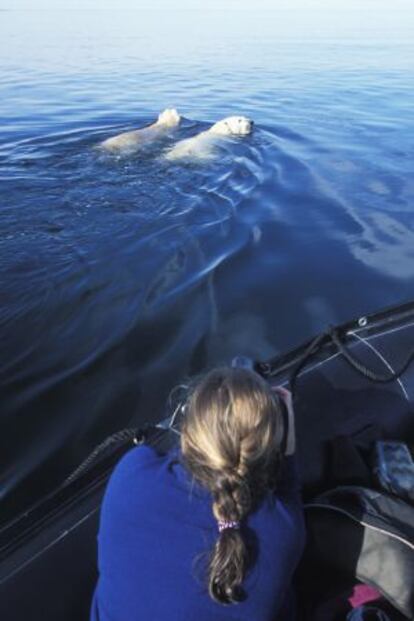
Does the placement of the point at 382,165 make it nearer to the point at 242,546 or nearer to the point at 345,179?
the point at 345,179

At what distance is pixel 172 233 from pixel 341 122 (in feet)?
31.1

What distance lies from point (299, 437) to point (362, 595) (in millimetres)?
1184

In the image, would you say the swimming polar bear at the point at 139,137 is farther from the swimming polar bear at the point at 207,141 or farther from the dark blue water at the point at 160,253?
the swimming polar bear at the point at 207,141

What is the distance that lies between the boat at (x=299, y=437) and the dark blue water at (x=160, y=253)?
1387 mm

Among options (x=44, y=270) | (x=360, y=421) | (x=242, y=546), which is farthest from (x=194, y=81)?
(x=242, y=546)

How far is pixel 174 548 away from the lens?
2.01 m

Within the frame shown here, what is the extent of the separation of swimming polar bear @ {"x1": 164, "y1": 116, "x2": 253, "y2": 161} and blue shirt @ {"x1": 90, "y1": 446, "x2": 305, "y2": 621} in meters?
10.1

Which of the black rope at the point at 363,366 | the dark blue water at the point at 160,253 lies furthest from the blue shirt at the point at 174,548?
the dark blue water at the point at 160,253

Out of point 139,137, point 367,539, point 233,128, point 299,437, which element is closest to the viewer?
point 367,539

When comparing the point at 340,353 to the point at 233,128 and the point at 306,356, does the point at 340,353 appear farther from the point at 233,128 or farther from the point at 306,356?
the point at 233,128

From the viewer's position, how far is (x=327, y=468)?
3439 mm

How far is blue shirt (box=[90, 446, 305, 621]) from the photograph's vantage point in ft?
6.58

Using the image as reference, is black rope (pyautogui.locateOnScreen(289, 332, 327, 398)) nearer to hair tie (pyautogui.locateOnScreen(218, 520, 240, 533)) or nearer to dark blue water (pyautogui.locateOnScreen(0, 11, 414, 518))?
dark blue water (pyautogui.locateOnScreen(0, 11, 414, 518))

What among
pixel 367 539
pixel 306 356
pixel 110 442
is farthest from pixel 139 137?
pixel 367 539
